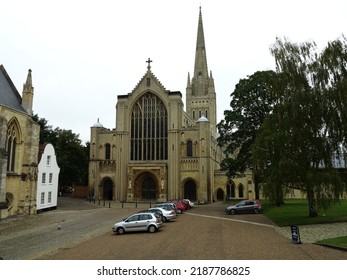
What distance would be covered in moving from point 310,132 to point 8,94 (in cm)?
2854

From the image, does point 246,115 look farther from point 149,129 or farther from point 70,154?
point 70,154

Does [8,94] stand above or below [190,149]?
above

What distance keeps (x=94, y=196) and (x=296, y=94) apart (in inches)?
1506

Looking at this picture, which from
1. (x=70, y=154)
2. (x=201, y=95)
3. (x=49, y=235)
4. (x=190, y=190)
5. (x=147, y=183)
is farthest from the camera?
(x=201, y=95)

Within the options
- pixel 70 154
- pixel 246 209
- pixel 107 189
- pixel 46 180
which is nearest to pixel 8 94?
pixel 46 180

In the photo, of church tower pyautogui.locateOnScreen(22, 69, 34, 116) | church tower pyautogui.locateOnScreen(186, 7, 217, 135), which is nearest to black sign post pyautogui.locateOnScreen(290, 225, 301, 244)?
church tower pyautogui.locateOnScreen(22, 69, 34, 116)

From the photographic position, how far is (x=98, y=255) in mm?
12633

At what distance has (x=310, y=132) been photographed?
2017 cm

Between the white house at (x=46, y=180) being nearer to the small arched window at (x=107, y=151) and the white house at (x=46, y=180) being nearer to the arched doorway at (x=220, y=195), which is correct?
the small arched window at (x=107, y=151)

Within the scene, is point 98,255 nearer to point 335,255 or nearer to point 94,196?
point 335,255

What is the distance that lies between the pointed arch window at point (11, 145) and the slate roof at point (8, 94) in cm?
206

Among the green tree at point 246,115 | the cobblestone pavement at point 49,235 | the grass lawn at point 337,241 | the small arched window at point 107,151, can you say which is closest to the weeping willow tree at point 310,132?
the cobblestone pavement at point 49,235

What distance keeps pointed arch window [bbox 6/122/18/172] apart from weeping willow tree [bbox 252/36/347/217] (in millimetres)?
22902

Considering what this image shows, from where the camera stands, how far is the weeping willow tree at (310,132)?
19.5 metres
